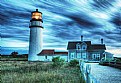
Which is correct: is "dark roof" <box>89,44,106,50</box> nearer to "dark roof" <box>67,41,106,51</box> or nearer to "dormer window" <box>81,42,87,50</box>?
"dark roof" <box>67,41,106,51</box>

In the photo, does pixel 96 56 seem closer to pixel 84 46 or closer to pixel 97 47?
pixel 97 47

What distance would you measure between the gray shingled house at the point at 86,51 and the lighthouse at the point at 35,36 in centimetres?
795

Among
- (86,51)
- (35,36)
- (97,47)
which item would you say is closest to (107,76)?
(35,36)

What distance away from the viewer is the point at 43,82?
8.52m

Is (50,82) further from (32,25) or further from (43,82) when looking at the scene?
(32,25)

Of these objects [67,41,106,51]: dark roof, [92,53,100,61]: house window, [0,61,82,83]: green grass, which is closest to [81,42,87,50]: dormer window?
[67,41,106,51]: dark roof

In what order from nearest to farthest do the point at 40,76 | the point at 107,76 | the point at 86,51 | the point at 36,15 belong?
the point at 40,76, the point at 107,76, the point at 36,15, the point at 86,51

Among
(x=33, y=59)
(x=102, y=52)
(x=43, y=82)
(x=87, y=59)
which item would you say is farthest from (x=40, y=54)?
(x=43, y=82)

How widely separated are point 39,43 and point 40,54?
302 cm

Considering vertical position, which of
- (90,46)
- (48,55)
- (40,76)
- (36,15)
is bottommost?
(40,76)

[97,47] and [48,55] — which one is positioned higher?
[97,47]

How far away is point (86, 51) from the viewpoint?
47438mm

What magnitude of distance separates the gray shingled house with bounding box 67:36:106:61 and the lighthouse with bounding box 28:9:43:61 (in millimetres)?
7955

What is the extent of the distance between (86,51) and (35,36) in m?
12.8
